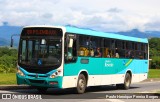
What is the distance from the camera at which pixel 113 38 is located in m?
24.3

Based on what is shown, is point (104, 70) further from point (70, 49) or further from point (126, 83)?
point (70, 49)

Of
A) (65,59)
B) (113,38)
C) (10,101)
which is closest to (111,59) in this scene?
(113,38)

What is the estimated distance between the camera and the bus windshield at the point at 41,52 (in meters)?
19.2

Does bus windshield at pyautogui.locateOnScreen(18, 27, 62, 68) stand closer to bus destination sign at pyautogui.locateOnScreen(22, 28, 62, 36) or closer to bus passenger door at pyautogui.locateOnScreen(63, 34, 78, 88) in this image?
bus destination sign at pyautogui.locateOnScreen(22, 28, 62, 36)

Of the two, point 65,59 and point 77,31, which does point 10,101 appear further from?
point 77,31

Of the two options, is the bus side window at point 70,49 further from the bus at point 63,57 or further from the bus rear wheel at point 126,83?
the bus rear wheel at point 126,83

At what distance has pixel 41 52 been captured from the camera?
19375 mm

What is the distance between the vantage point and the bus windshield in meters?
19.2

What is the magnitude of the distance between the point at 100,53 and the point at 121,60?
2861 mm

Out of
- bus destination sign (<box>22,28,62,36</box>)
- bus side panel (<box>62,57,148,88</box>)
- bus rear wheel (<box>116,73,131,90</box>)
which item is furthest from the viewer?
bus rear wheel (<box>116,73,131,90</box>)

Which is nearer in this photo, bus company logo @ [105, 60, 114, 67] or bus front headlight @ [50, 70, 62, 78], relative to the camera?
bus front headlight @ [50, 70, 62, 78]

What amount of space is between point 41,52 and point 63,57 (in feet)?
3.25

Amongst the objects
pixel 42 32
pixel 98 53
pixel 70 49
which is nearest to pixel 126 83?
pixel 98 53

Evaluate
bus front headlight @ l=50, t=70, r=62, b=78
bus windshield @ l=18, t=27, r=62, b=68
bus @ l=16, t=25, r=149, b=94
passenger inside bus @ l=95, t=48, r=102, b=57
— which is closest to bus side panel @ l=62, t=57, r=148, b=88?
bus @ l=16, t=25, r=149, b=94
